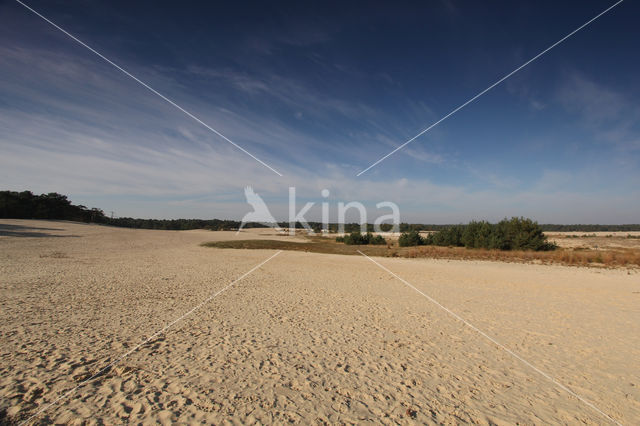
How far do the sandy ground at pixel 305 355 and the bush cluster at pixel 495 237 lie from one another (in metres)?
24.4

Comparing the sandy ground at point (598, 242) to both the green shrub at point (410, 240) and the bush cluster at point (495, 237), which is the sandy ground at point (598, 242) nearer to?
the bush cluster at point (495, 237)

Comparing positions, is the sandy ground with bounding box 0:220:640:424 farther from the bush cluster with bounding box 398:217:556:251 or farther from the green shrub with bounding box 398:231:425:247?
the green shrub with bounding box 398:231:425:247

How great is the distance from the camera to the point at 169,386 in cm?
502

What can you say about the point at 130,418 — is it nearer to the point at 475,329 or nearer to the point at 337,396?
the point at 337,396

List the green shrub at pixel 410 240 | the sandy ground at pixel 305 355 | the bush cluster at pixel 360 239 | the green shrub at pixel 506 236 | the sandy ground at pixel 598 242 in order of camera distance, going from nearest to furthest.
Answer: the sandy ground at pixel 305 355, the green shrub at pixel 506 236, the sandy ground at pixel 598 242, the green shrub at pixel 410 240, the bush cluster at pixel 360 239

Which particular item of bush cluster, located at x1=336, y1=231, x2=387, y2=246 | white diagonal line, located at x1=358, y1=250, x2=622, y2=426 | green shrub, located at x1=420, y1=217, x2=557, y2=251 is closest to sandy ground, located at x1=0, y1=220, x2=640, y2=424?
white diagonal line, located at x1=358, y1=250, x2=622, y2=426

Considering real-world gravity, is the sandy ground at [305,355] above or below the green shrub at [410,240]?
below

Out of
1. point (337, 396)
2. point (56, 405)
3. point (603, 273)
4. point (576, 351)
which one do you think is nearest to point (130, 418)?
point (56, 405)

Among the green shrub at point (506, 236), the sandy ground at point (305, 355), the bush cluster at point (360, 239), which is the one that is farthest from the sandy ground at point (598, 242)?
the sandy ground at point (305, 355)

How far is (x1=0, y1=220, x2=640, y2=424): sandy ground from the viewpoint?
15.2 ft

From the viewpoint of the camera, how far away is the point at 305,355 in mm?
6617

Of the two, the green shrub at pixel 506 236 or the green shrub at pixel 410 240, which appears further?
the green shrub at pixel 410 240

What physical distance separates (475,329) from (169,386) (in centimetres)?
826

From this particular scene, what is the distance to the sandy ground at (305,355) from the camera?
15.2 ft
